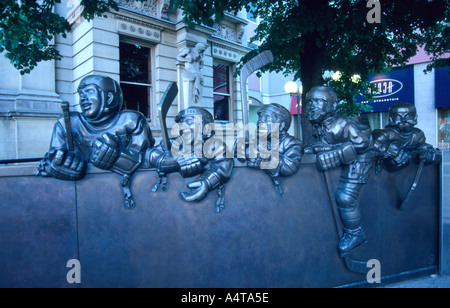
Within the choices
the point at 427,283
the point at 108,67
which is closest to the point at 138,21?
the point at 108,67

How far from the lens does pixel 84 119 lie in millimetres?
2299

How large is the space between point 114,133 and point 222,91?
963cm

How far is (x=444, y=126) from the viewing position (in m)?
14.2

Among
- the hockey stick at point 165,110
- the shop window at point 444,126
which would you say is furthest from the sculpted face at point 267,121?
the shop window at point 444,126

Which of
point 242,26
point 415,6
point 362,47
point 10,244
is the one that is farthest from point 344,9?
point 242,26

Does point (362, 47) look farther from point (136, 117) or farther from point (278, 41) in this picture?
point (136, 117)

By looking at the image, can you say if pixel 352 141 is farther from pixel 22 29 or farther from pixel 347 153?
pixel 22 29

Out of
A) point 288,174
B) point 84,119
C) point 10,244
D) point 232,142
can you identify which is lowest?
point 10,244

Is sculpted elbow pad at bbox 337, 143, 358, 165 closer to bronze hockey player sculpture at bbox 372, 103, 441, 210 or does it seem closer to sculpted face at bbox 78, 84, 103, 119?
bronze hockey player sculpture at bbox 372, 103, 441, 210

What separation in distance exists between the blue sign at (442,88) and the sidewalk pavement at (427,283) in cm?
1333

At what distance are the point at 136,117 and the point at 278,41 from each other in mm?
4285

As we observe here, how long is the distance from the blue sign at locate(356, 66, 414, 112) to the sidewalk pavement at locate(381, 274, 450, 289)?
13444 millimetres

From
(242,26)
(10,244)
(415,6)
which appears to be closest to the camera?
(10,244)

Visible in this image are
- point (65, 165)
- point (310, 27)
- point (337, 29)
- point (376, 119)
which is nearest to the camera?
point (65, 165)
